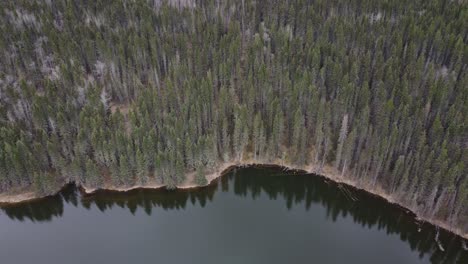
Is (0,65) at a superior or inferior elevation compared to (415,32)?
inferior

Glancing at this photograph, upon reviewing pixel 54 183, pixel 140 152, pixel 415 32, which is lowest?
pixel 54 183

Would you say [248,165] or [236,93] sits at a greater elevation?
[236,93]

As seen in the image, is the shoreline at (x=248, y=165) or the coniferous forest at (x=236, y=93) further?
the coniferous forest at (x=236, y=93)

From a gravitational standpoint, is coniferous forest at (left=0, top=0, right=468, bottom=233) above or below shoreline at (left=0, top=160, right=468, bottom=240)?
above

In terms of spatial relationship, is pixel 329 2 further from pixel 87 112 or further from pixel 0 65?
pixel 0 65

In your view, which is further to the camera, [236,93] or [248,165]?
[236,93]

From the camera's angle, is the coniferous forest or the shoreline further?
the coniferous forest

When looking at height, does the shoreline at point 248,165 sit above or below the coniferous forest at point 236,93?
below

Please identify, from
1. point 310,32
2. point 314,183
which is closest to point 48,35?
point 310,32
